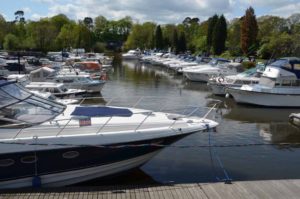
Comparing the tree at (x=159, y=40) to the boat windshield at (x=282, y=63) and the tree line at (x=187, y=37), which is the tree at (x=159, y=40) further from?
the boat windshield at (x=282, y=63)

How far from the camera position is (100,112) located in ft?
40.1

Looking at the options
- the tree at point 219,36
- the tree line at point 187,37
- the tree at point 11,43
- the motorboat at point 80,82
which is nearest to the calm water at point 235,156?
the motorboat at point 80,82

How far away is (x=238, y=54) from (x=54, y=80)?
154ft

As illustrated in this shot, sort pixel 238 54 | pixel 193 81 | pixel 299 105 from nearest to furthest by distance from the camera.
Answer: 1. pixel 299 105
2. pixel 193 81
3. pixel 238 54

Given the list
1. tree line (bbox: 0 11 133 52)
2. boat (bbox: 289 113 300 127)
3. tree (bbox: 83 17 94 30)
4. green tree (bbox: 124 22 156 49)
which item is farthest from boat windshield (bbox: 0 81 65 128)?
tree (bbox: 83 17 94 30)

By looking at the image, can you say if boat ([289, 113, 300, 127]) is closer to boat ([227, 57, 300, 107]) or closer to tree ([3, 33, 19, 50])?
boat ([227, 57, 300, 107])

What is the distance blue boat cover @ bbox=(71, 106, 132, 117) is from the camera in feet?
39.4

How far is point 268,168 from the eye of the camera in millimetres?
14562

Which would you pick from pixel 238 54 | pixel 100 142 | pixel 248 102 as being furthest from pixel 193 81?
pixel 100 142

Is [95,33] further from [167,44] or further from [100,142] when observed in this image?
[100,142]

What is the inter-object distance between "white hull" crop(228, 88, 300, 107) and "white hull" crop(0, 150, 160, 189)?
17605 mm

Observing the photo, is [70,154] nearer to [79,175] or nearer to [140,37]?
[79,175]

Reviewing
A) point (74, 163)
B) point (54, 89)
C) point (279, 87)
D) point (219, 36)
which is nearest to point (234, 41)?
point (219, 36)

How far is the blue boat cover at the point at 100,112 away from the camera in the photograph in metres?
12.0
